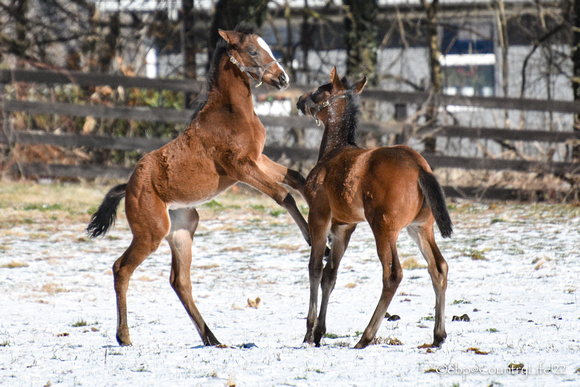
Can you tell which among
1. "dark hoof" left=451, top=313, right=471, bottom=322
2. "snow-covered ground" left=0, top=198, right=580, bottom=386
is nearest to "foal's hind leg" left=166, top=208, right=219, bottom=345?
"snow-covered ground" left=0, top=198, right=580, bottom=386

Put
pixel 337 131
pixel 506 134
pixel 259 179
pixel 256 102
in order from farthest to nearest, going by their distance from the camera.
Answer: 1. pixel 256 102
2. pixel 506 134
3. pixel 337 131
4. pixel 259 179

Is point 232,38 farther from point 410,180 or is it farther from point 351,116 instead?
point 410,180

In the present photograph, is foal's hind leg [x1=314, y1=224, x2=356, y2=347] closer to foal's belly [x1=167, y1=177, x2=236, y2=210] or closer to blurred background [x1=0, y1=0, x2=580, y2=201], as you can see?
foal's belly [x1=167, y1=177, x2=236, y2=210]

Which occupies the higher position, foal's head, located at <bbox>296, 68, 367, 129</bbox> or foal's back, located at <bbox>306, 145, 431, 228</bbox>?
foal's head, located at <bbox>296, 68, 367, 129</bbox>

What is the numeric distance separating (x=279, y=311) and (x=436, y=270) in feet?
5.95

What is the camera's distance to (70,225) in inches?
408

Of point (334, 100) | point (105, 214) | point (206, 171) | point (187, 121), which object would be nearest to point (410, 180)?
point (334, 100)

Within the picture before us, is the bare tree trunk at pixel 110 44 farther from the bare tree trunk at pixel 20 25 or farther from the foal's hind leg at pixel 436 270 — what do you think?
the foal's hind leg at pixel 436 270

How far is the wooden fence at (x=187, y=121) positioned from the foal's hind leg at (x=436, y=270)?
7.73 meters

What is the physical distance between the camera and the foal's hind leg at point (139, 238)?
16.8ft

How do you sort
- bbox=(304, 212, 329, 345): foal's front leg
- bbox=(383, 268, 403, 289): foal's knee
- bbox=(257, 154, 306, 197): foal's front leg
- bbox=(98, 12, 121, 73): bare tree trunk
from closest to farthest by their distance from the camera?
bbox=(383, 268, 403, 289): foal's knee, bbox=(304, 212, 329, 345): foal's front leg, bbox=(257, 154, 306, 197): foal's front leg, bbox=(98, 12, 121, 73): bare tree trunk

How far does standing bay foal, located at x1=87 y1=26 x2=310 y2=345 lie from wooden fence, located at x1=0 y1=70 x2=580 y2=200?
24.2 feet

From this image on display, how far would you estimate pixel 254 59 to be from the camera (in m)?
5.27

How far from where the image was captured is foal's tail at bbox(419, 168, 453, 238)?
15.1 ft
